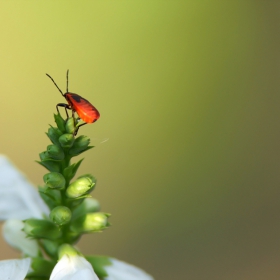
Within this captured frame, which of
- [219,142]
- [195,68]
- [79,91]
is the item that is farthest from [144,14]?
[219,142]

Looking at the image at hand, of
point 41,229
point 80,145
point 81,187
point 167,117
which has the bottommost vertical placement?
point 41,229

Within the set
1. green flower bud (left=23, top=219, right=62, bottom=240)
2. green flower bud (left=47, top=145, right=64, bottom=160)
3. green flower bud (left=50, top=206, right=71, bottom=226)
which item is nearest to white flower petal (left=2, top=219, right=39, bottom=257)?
green flower bud (left=23, top=219, right=62, bottom=240)

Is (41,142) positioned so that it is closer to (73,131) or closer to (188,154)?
(188,154)

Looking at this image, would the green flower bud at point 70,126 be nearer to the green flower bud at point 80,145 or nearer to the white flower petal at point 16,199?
the green flower bud at point 80,145

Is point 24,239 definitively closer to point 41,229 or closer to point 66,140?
point 41,229

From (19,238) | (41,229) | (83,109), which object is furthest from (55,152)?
(19,238)

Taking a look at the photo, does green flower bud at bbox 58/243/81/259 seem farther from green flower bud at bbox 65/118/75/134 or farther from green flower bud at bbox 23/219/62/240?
green flower bud at bbox 65/118/75/134

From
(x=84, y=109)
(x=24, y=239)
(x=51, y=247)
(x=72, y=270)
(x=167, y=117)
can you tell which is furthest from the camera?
(x=167, y=117)
